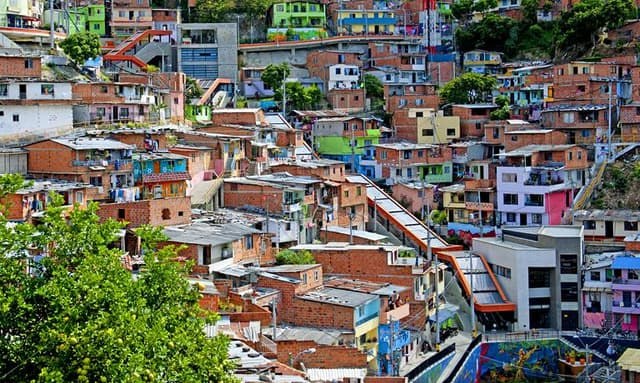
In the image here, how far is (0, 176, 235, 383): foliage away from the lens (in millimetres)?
15414

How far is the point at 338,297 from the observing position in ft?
99.3

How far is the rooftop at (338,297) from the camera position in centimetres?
2955

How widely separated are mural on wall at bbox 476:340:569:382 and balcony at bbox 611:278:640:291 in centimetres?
239

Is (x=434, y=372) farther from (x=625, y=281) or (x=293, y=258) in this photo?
(x=625, y=281)

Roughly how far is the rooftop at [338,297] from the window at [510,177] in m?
12.9

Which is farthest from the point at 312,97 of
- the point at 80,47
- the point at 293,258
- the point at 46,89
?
the point at 293,258

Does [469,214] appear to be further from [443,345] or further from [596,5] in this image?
[596,5]

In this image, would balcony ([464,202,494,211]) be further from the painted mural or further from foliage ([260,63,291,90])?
foliage ([260,63,291,90])

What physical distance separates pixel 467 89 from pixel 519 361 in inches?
780

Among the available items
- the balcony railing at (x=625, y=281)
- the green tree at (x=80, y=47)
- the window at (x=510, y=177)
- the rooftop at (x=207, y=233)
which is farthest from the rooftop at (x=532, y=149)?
the green tree at (x=80, y=47)

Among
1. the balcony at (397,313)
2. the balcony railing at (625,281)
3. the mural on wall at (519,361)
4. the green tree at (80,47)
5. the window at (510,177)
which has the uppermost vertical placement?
the green tree at (80,47)

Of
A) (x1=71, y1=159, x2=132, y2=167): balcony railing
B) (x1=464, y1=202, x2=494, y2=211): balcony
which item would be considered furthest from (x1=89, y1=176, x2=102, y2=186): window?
(x1=464, y1=202, x2=494, y2=211): balcony

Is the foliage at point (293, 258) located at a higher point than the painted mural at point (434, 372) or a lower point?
higher

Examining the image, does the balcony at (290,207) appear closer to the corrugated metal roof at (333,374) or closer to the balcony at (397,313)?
the balcony at (397,313)
